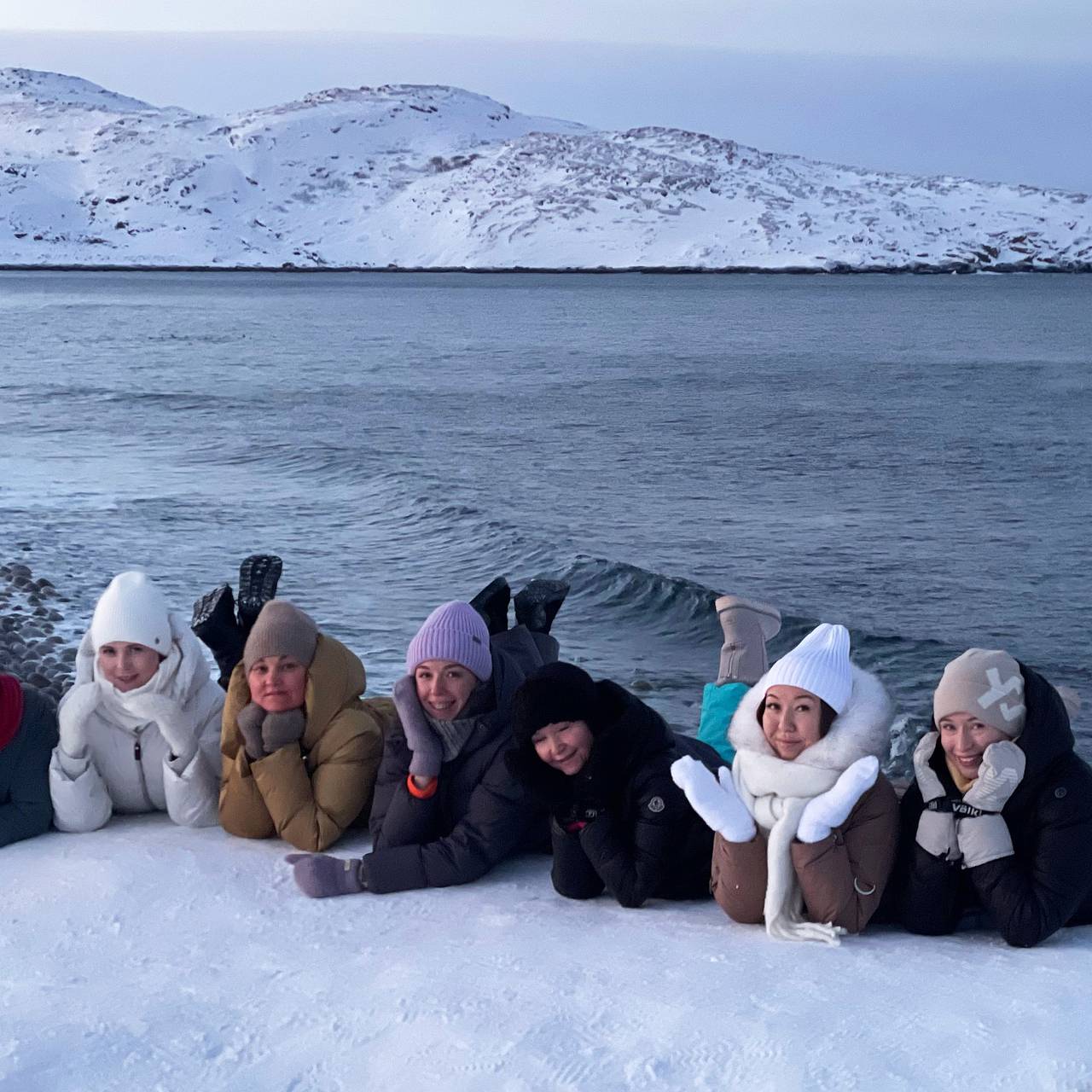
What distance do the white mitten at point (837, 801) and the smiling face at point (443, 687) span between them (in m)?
1.29

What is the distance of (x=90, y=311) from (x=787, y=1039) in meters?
88.9

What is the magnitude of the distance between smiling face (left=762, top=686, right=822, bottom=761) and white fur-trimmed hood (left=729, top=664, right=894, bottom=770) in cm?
4

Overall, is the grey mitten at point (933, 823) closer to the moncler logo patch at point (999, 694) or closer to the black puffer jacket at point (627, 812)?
the moncler logo patch at point (999, 694)

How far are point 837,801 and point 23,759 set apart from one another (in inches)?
115

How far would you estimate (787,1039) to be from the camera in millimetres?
3783

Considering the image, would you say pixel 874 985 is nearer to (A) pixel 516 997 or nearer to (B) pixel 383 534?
(A) pixel 516 997

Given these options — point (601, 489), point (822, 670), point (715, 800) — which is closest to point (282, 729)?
point (715, 800)

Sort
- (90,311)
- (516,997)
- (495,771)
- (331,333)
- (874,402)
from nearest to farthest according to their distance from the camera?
(516,997) < (495,771) < (874,402) < (331,333) < (90,311)

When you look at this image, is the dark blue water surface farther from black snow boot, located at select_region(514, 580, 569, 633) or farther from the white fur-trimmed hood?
the white fur-trimmed hood

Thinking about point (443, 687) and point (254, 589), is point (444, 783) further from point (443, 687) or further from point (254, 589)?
point (254, 589)

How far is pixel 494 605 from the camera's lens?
19.5 ft

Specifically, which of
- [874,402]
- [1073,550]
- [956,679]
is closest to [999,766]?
[956,679]

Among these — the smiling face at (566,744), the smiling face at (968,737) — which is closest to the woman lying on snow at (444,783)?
the smiling face at (566,744)

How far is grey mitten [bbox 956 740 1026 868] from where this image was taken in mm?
4074
